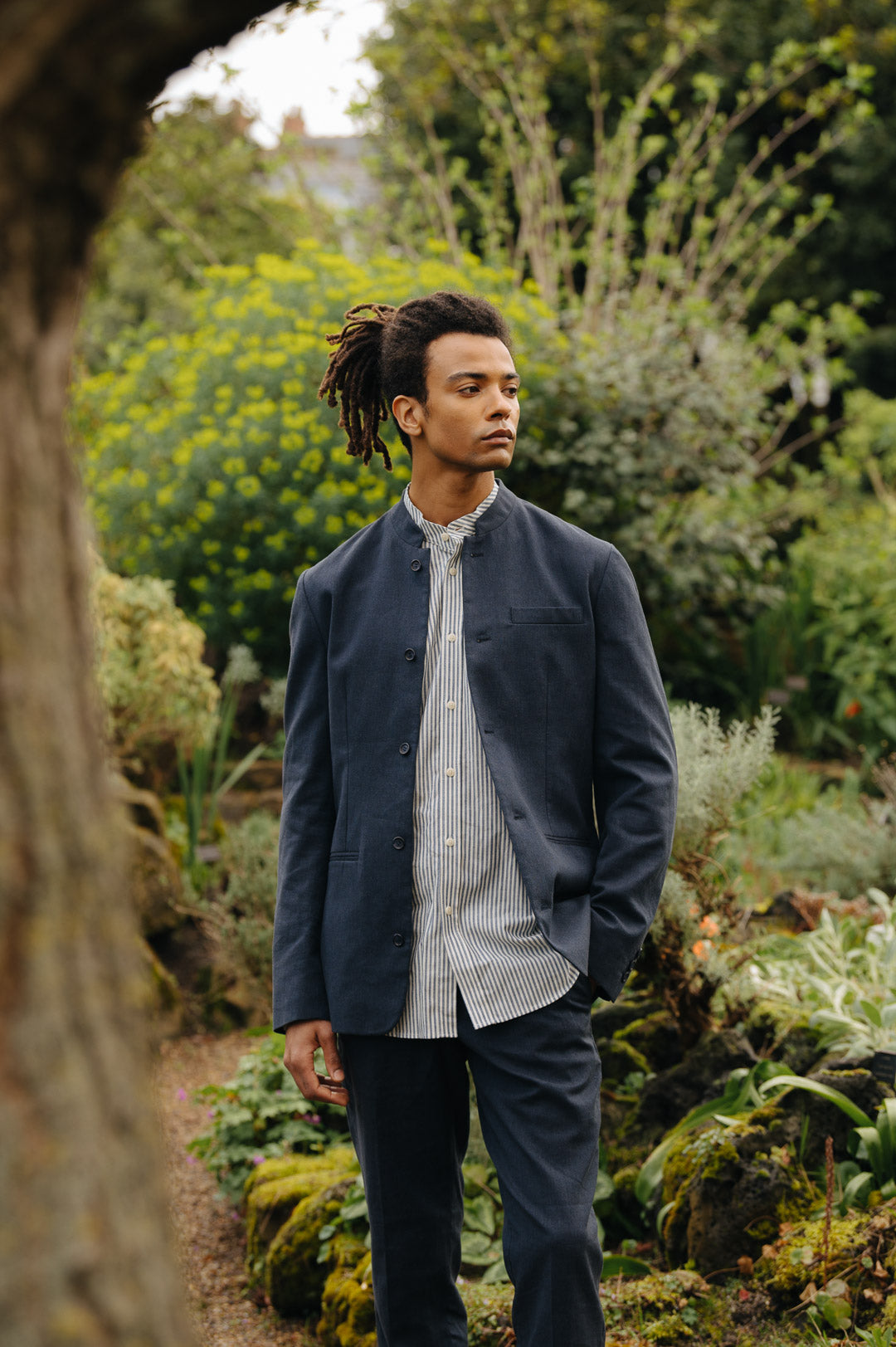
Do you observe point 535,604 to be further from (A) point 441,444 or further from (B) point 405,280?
(B) point 405,280

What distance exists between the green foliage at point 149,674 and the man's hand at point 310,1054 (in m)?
3.39

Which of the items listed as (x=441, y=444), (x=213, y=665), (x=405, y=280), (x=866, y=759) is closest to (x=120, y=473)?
(x=213, y=665)

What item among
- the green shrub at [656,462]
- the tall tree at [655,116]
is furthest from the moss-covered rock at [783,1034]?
the tall tree at [655,116]

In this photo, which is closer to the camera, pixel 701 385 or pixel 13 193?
pixel 13 193

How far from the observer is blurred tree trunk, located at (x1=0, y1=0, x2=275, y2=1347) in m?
0.75

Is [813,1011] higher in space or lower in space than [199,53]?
lower

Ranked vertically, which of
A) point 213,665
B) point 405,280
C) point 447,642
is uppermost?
point 405,280

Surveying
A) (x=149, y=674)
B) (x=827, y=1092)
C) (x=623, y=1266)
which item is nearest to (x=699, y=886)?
(x=827, y=1092)

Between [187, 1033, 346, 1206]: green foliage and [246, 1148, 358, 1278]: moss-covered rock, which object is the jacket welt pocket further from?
[187, 1033, 346, 1206]: green foliage

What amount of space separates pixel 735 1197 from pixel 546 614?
1.39m

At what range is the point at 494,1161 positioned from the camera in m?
1.99

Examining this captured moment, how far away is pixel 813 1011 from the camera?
10.6 ft

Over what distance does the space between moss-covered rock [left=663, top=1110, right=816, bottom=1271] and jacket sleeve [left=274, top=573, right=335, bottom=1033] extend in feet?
3.42

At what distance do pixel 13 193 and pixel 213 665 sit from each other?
611 cm
